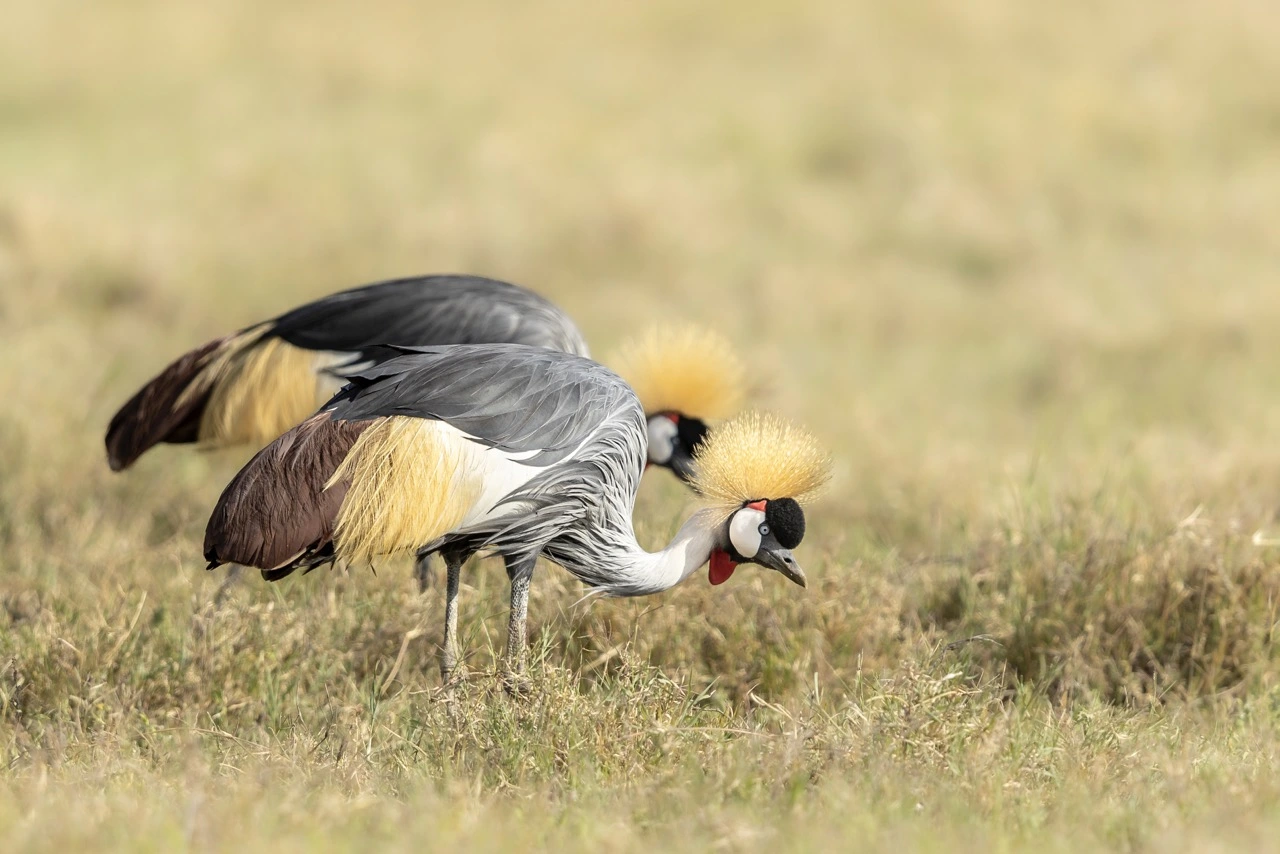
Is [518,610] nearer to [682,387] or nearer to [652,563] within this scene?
[652,563]

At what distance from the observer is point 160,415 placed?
4.61m

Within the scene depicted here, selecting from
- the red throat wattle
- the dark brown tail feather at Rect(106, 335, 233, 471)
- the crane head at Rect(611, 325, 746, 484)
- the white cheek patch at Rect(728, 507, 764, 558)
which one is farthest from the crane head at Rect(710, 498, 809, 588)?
the dark brown tail feather at Rect(106, 335, 233, 471)

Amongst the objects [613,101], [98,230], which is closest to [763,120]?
[613,101]

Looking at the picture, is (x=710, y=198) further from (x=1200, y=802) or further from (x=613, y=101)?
(x=1200, y=802)

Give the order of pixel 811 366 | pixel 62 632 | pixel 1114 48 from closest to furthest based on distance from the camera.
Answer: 1. pixel 62 632
2. pixel 811 366
3. pixel 1114 48

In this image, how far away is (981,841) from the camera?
2631 mm

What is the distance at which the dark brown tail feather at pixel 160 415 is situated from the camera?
456cm

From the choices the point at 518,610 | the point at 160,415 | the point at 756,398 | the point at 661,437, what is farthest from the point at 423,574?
the point at 756,398

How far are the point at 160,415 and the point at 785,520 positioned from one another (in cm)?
195

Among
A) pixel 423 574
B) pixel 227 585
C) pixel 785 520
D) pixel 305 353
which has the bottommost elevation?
pixel 423 574

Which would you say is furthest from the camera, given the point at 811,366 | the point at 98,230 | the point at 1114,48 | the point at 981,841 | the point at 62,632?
the point at 1114,48

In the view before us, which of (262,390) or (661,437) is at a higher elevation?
(262,390)

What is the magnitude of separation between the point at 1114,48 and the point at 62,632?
33.5ft

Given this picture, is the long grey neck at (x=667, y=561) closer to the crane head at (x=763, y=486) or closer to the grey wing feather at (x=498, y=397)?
the crane head at (x=763, y=486)
